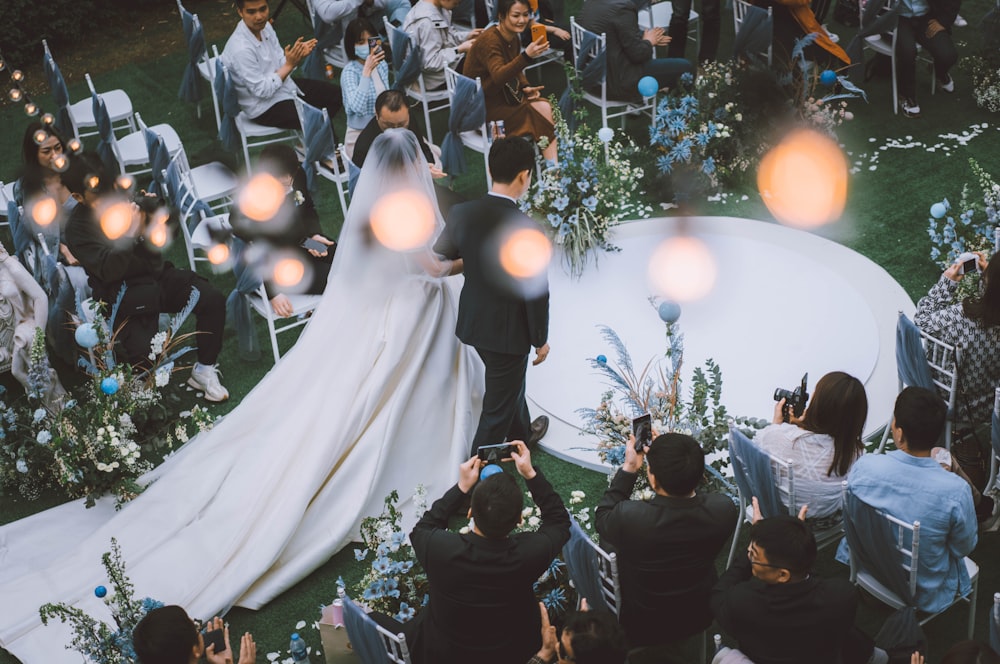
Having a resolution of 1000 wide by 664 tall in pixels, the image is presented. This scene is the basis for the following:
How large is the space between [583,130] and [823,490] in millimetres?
2797

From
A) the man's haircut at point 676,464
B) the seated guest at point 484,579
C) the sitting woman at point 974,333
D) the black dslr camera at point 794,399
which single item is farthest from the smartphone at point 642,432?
the sitting woman at point 974,333

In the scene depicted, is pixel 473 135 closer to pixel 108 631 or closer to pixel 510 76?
pixel 510 76

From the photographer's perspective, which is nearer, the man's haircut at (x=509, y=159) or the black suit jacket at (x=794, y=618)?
the black suit jacket at (x=794, y=618)

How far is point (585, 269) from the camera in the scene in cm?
589

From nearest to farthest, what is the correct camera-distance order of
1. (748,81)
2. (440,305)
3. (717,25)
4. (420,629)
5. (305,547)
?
1. (420,629)
2. (305,547)
3. (440,305)
4. (748,81)
5. (717,25)

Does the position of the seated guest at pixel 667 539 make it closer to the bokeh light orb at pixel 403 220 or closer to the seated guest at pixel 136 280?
the bokeh light orb at pixel 403 220

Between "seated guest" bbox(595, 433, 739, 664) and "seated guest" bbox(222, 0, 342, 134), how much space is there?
4.06 m

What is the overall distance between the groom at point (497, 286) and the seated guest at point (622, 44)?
2519 mm

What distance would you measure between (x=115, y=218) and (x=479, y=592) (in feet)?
9.82

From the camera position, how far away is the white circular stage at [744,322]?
5012 mm

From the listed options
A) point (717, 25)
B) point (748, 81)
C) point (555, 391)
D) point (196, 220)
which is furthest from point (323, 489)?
point (717, 25)

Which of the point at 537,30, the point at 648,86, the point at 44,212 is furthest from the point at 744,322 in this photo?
the point at 44,212

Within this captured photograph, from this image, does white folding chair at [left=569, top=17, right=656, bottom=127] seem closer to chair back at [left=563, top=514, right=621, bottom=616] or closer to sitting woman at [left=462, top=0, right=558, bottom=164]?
sitting woman at [left=462, top=0, right=558, bottom=164]

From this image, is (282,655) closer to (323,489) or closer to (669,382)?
(323,489)
